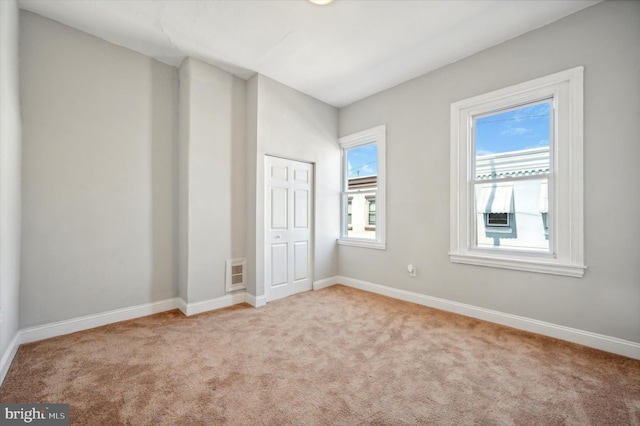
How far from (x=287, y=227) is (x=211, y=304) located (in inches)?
54.5

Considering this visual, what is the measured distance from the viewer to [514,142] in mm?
2957

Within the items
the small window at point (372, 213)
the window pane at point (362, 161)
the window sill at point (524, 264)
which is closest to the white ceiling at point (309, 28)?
the window pane at point (362, 161)

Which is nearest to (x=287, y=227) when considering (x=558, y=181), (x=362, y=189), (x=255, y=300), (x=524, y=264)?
(x=255, y=300)

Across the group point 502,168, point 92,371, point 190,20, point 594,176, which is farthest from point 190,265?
point 594,176

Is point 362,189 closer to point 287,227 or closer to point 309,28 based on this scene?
point 287,227

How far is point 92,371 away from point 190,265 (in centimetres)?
132

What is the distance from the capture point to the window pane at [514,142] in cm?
278

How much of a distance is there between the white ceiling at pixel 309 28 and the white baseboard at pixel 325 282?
3.00 m

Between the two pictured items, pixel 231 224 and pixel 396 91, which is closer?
pixel 231 224

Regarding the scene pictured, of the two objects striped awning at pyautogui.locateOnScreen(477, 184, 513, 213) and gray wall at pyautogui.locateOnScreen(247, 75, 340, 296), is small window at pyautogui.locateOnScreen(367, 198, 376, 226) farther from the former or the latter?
striped awning at pyautogui.locateOnScreen(477, 184, 513, 213)

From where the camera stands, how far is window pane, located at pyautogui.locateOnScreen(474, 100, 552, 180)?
9.11 feet

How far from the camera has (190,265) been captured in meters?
3.22

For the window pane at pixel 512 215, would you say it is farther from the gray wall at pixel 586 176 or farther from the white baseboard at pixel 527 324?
the white baseboard at pixel 527 324

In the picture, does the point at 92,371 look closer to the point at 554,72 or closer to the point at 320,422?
the point at 320,422
